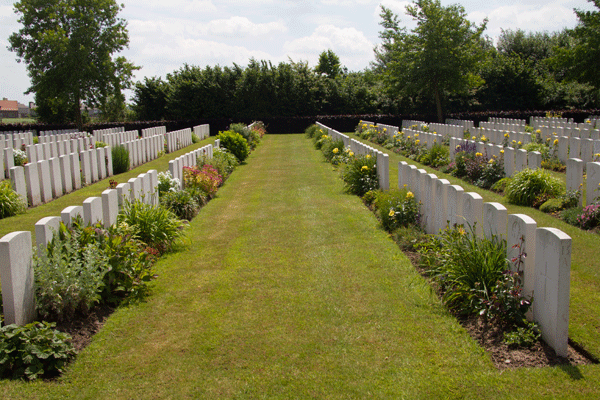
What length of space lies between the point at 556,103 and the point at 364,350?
44640mm

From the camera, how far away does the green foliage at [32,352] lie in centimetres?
346

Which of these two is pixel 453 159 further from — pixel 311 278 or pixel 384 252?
pixel 311 278

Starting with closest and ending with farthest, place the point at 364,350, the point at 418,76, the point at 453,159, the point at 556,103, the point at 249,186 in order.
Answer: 1. the point at 364,350
2. the point at 249,186
3. the point at 453,159
4. the point at 418,76
5. the point at 556,103

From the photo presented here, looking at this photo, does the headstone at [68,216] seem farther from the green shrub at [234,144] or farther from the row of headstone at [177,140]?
the row of headstone at [177,140]

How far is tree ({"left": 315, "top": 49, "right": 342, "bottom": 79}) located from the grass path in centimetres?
5562

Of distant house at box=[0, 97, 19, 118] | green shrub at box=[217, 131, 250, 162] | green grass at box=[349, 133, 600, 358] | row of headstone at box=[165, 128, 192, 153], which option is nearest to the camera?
green grass at box=[349, 133, 600, 358]

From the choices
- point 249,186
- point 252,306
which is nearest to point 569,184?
point 252,306

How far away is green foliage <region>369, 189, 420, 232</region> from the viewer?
7172mm

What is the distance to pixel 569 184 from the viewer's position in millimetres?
8422

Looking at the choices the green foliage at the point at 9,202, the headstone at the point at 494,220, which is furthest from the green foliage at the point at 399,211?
the green foliage at the point at 9,202

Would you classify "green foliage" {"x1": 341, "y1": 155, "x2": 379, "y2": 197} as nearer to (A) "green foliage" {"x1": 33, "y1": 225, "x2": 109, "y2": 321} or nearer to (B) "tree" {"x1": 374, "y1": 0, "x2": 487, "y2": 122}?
(A) "green foliage" {"x1": 33, "y1": 225, "x2": 109, "y2": 321}

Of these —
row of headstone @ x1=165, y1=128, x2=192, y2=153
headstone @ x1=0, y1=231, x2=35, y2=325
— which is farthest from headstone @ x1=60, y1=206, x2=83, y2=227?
row of headstone @ x1=165, y1=128, x2=192, y2=153

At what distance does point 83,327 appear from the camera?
4219 millimetres

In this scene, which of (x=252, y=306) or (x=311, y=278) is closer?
(x=252, y=306)
